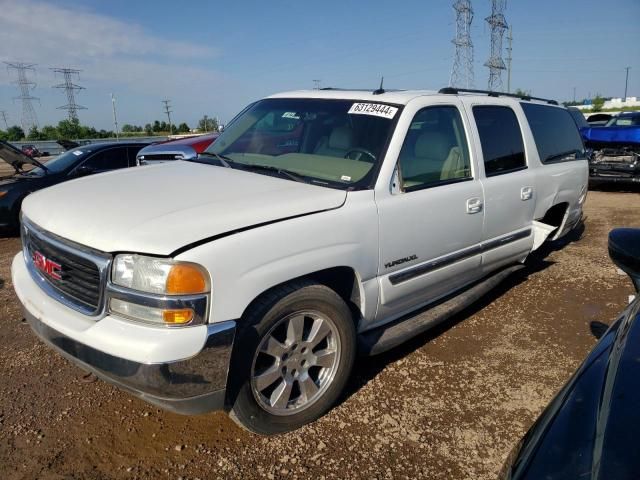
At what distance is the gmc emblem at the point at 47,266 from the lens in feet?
8.18

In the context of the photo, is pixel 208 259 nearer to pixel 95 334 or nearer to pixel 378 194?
pixel 95 334

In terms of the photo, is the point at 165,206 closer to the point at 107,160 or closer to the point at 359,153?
the point at 359,153

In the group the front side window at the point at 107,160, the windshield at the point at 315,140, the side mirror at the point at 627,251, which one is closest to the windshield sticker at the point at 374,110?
the windshield at the point at 315,140

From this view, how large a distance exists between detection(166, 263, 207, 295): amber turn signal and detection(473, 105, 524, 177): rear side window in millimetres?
2593

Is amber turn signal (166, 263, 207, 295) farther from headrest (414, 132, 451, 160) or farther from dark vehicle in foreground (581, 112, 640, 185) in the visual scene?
dark vehicle in foreground (581, 112, 640, 185)

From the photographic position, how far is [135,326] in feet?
7.18

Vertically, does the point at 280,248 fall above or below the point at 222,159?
below

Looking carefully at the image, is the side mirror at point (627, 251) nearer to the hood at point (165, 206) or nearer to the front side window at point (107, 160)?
the hood at point (165, 206)

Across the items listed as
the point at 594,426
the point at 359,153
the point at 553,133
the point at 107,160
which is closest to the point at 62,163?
the point at 107,160

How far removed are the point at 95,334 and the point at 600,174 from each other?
1074 cm

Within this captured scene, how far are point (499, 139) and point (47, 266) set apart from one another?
3468 mm

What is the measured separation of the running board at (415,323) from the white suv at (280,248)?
0.02 metres

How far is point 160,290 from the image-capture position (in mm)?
2160

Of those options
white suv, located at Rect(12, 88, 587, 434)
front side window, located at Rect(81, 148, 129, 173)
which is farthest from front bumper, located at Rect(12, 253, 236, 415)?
front side window, located at Rect(81, 148, 129, 173)
